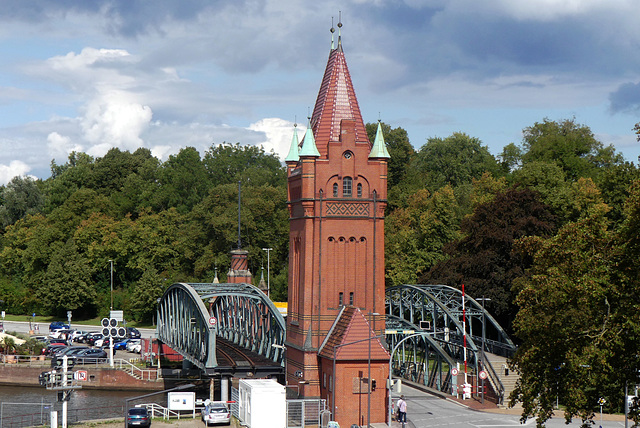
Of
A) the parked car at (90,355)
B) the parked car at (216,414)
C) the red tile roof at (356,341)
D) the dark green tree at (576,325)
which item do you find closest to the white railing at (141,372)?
the parked car at (90,355)

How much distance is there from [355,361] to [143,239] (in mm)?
69677

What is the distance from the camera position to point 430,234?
88.5m

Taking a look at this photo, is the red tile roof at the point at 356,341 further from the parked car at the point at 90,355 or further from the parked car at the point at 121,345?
the parked car at the point at 121,345

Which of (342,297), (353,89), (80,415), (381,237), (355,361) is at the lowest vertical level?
(80,415)

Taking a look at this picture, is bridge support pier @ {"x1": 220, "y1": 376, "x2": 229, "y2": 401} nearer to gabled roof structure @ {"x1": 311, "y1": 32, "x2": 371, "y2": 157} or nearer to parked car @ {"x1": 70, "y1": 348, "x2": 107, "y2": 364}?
gabled roof structure @ {"x1": 311, "y1": 32, "x2": 371, "y2": 157}

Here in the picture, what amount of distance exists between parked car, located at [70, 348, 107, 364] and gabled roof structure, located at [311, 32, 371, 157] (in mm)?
34117

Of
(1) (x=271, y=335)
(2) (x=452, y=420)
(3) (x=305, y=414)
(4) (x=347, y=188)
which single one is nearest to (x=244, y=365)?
(1) (x=271, y=335)

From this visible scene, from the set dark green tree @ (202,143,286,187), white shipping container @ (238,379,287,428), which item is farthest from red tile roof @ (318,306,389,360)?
dark green tree @ (202,143,286,187)

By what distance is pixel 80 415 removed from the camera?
58.8 metres

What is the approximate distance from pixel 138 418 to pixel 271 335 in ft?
54.8

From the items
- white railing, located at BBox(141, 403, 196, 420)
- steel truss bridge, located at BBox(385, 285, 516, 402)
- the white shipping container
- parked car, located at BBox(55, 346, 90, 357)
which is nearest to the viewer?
the white shipping container

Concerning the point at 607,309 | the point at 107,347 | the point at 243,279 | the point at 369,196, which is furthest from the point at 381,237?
the point at 107,347

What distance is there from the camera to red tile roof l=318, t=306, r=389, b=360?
47500 millimetres

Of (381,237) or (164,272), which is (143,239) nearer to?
(164,272)
